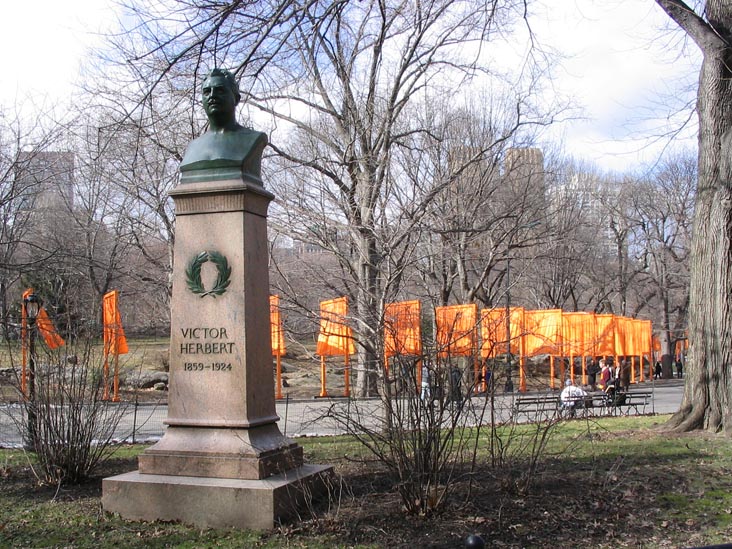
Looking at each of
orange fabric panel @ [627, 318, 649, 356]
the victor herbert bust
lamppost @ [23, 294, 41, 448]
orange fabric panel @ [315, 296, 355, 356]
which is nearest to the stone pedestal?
the victor herbert bust

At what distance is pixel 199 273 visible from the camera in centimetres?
680

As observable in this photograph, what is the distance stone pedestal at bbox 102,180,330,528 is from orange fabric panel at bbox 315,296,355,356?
2.56 m

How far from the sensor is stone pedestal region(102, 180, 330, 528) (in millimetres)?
6281

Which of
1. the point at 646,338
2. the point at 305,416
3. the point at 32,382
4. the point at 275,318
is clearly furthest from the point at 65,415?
the point at 646,338

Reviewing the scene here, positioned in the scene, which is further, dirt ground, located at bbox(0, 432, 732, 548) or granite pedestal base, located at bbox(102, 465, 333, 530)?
granite pedestal base, located at bbox(102, 465, 333, 530)

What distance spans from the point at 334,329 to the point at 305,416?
5679 millimetres

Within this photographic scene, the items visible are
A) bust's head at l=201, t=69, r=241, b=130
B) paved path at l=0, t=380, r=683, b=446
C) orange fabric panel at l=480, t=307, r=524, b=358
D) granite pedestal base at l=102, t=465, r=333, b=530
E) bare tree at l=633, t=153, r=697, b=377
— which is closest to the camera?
granite pedestal base at l=102, t=465, r=333, b=530

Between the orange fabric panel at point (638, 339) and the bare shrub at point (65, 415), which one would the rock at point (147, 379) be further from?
the orange fabric panel at point (638, 339)

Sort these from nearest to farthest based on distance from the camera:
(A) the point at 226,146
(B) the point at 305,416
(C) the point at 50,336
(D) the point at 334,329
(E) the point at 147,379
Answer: (A) the point at 226,146
(C) the point at 50,336
(D) the point at 334,329
(B) the point at 305,416
(E) the point at 147,379

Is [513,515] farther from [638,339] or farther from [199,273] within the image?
[638,339]

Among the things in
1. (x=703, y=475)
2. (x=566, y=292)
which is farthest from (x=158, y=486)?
(x=566, y=292)

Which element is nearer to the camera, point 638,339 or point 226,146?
point 226,146

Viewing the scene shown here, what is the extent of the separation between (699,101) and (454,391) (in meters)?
8.60

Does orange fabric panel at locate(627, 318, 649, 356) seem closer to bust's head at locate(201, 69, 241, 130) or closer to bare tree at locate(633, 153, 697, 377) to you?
bare tree at locate(633, 153, 697, 377)
